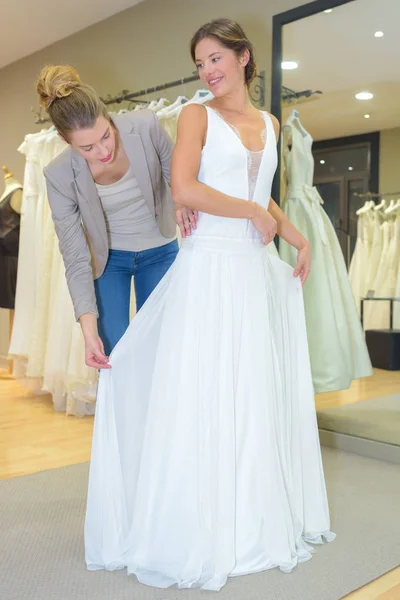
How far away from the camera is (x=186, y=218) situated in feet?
5.94

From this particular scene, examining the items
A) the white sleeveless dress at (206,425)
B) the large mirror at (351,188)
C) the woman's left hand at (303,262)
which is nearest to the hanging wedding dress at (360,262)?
the large mirror at (351,188)

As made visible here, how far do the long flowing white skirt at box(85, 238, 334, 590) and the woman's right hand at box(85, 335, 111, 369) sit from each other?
0.03 meters

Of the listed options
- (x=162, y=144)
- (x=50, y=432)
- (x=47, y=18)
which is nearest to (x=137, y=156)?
(x=162, y=144)

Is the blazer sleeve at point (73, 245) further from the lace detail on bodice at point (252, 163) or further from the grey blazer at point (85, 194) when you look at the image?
the lace detail on bodice at point (252, 163)

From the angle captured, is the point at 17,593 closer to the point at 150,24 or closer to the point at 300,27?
the point at 300,27

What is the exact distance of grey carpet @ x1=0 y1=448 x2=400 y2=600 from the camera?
1.67 meters

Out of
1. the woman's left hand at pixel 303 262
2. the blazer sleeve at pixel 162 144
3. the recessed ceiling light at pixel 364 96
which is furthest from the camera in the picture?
the recessed ceiling light at pixel 364 96

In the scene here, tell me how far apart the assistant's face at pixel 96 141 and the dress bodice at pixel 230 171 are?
25 cm

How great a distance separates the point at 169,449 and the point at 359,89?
6.75 ft

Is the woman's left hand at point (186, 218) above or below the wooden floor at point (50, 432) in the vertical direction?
above

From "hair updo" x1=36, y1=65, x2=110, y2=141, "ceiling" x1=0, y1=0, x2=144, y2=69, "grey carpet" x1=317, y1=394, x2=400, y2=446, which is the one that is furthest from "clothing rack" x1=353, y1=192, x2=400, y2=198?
"ceiling" x1=0, y1=0, x2=144, y2=69

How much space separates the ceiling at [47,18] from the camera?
4262mm

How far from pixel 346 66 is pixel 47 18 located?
236 cm

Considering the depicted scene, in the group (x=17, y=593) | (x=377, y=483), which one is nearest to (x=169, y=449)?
(x=17, y=593)
